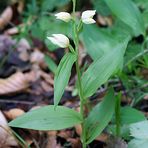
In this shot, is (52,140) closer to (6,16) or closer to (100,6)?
(100,6)

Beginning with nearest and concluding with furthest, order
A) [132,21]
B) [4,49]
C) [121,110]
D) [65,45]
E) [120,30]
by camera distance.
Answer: [65,45] < [121,110] < [132,21] < [120,30] < [4,49]

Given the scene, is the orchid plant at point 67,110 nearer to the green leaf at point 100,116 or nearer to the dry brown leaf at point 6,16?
the green leaf at point 100,116

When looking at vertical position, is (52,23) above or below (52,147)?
above

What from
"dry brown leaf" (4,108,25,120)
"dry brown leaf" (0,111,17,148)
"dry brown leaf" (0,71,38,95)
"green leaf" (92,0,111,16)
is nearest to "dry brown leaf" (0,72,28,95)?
"dry brown leaf" (0,71,38,95)

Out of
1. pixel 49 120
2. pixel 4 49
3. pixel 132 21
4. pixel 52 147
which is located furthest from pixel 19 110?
pixel 4 49

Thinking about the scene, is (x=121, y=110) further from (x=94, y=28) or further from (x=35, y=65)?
(x=35, y=65)
